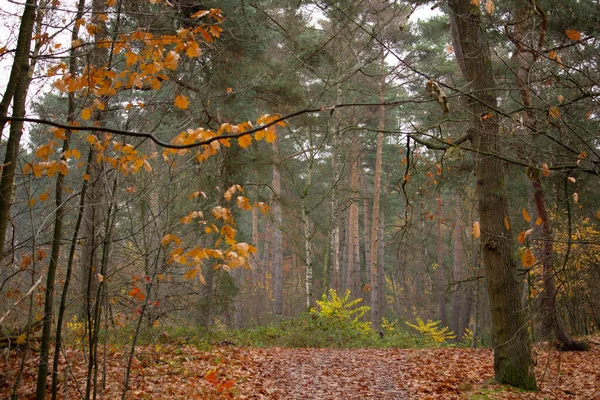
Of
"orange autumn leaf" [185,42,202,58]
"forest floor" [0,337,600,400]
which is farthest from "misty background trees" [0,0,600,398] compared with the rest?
"forest floor" [0,337,600,400]

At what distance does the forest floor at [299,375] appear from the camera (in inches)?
206

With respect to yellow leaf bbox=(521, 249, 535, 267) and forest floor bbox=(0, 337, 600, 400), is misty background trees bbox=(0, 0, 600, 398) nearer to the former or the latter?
yellow leaf bbox=(521, 249, 535, 267)

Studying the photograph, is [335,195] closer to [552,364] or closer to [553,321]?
[552,364]

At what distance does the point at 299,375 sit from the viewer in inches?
279

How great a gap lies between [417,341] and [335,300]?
309cm

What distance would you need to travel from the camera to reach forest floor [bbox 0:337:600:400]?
5.23 metres

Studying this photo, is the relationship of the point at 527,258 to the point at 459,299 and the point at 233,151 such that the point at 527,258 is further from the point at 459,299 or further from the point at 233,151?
the point at 459,299

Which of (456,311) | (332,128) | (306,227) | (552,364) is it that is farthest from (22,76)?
(456,311)

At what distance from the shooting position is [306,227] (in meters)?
11.9

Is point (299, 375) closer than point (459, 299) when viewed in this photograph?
Yes

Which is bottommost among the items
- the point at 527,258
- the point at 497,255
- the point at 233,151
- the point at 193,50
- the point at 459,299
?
the point at 459,299

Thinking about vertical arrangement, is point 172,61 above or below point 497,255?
above

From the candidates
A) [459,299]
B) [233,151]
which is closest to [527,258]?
[233,151]

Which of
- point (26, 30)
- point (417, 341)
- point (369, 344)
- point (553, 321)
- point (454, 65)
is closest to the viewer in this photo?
point (26, 30)
